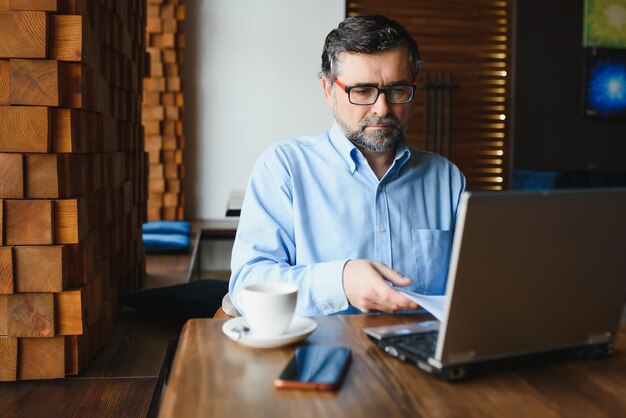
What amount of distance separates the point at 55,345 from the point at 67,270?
21 cm

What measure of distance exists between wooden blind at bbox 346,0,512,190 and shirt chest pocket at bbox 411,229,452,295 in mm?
4272

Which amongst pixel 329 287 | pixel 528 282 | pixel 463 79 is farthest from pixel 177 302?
pixel 463 79

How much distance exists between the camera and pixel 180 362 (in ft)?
3.38

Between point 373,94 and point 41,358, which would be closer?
point 373,94

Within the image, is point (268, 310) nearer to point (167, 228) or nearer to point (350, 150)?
point (350, 150)

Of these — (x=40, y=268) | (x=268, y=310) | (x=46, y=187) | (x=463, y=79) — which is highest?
(x=463, y=79)

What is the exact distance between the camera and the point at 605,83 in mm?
6965

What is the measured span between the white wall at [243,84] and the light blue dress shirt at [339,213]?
11.8 feet

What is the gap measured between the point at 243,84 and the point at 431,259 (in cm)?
384

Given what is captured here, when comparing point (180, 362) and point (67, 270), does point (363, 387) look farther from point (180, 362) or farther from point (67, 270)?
point (67, 270)

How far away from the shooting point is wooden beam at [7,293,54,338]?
1992 mm

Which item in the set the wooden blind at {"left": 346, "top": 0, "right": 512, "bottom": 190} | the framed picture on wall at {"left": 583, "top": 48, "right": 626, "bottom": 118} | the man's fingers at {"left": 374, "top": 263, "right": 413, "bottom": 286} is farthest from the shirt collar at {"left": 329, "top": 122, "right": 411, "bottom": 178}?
the framed picture on wall at {"left": 583, "top": 48, "right": 626, "bottom": 118}

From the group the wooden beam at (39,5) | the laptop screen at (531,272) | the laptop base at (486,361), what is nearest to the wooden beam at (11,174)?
the wooden beam at (39,5)

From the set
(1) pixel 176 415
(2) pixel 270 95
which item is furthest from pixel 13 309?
(2) pixel 270 95
